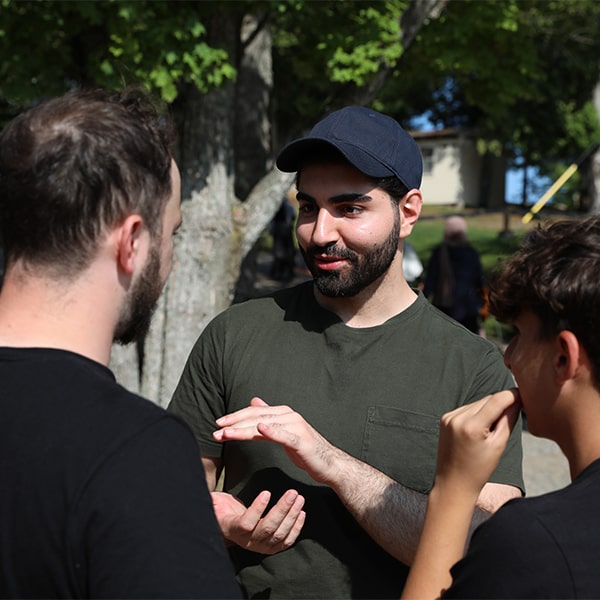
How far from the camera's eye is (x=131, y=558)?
3.76ft

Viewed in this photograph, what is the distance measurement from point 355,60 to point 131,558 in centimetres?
610

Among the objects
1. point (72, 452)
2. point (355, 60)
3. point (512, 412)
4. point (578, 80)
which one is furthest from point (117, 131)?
point (578, 80)

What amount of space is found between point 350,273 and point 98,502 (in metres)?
1.37

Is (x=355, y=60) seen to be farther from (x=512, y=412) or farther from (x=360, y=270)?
(x=512, y=412)

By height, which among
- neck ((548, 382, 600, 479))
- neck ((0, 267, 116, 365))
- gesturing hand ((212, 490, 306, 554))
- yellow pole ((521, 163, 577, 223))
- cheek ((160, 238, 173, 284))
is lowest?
gesturing hand ((212, 490, 306, 554))

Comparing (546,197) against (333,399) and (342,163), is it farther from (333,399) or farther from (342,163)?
(333,399)

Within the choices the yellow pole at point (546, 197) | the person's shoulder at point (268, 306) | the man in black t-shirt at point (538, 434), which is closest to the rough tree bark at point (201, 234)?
the person's shoulder at point (268, 306)

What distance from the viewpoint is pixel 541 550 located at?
1.31 m

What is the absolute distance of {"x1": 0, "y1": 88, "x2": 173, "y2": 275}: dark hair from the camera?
134 centimetres

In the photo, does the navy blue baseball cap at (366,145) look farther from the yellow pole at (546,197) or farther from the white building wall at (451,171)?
the white building wall at (451,171)

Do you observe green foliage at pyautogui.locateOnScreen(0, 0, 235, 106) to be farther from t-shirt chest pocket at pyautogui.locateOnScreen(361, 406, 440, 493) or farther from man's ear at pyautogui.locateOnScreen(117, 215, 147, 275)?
man's ear at pyautogui.locateOnScreen(117, 215, 147, 275)

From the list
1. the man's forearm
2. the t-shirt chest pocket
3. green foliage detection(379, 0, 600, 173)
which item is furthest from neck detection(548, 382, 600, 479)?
green foliage detection(379, 0, 600, 173)

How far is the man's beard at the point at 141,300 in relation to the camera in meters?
1.44

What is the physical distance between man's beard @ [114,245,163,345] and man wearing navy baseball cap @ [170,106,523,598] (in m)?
0.51
